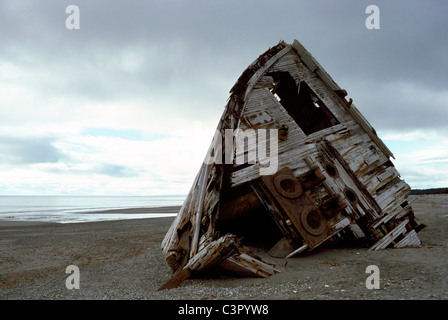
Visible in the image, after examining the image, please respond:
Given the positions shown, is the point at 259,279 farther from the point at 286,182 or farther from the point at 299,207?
the point at 286,182

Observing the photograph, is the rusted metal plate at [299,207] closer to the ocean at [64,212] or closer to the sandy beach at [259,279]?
the sandy beach at [259,279]

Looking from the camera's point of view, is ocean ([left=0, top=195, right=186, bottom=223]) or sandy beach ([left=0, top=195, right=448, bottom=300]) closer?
sandy beach ([left=0, top=195, right=448, bottom=300])

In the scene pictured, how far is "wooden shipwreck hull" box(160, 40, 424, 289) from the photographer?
5.46 meters

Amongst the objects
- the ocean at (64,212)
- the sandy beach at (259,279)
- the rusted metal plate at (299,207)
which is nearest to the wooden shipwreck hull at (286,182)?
the rusted metal plate at (299,207)

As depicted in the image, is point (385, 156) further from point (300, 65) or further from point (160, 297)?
point (160, 297)

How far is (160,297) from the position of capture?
13.6 feet

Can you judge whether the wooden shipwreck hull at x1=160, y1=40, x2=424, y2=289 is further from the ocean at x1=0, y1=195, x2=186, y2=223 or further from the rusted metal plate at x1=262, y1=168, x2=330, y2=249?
the ocean at x1=0, y1=195, x2=186, y2=223

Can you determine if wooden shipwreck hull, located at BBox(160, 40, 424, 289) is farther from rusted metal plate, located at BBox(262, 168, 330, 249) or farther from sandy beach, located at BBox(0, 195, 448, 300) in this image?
sandy beach, located at BBox(0, 195, 448, 300)

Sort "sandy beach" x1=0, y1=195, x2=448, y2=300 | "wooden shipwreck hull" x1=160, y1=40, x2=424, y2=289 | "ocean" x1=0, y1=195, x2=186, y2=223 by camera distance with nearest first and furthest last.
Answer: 1. "sandy beach" x1=0, y1=195, x2=448, y2=300
2. "wooden shipwreck hull" x1=160, y1=40, x2=424, y2=289
3. "ocean" x1=0, y1=195, x2=186, y2=223

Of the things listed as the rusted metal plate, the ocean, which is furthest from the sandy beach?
the ocean

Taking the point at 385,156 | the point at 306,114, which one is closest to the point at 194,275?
the point at 385,156

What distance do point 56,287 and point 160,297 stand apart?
2237 millimetres

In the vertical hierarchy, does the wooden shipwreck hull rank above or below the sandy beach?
above

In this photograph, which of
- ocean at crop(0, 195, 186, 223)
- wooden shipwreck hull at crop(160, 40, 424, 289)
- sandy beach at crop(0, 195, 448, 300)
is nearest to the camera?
sandy beach at crop(0, 195, 448, 300)
